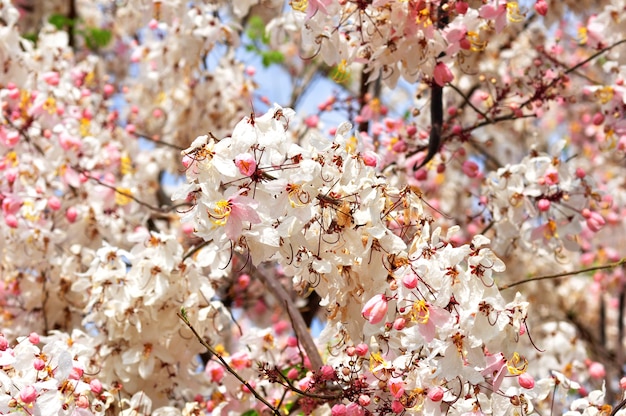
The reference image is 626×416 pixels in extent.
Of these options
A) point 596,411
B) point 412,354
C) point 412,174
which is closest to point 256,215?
point 412,354

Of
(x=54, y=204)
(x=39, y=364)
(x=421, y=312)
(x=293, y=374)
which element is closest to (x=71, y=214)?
(x=54, y=204)

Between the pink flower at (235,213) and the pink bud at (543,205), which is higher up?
the pink bud at (543,205)

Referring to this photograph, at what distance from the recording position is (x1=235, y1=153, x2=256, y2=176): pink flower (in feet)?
7.83

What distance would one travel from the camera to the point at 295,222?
244 centimetres

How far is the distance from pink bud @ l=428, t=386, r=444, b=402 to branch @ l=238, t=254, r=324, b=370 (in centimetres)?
70

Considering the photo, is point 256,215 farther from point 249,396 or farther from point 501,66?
point 501,66

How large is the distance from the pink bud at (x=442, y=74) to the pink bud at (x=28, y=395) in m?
1.82

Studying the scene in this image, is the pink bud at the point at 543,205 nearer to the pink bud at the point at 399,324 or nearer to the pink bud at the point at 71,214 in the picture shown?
the pink bud at the point at 399,324

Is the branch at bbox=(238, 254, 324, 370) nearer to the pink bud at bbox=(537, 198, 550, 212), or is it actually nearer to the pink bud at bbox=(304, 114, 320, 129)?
the pink bud at bbox=(537, 198, 550, 212)

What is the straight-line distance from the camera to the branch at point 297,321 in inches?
127

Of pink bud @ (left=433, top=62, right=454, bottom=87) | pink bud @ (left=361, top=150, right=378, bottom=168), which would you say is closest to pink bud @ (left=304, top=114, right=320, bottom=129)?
pink bud @ (left=433, top=62, right=454, bottom=87)

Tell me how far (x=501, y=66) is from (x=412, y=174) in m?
1.79

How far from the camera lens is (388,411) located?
2.63 m

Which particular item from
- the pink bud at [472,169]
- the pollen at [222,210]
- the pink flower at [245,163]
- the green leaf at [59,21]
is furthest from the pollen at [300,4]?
the green leaf at [59,21]
